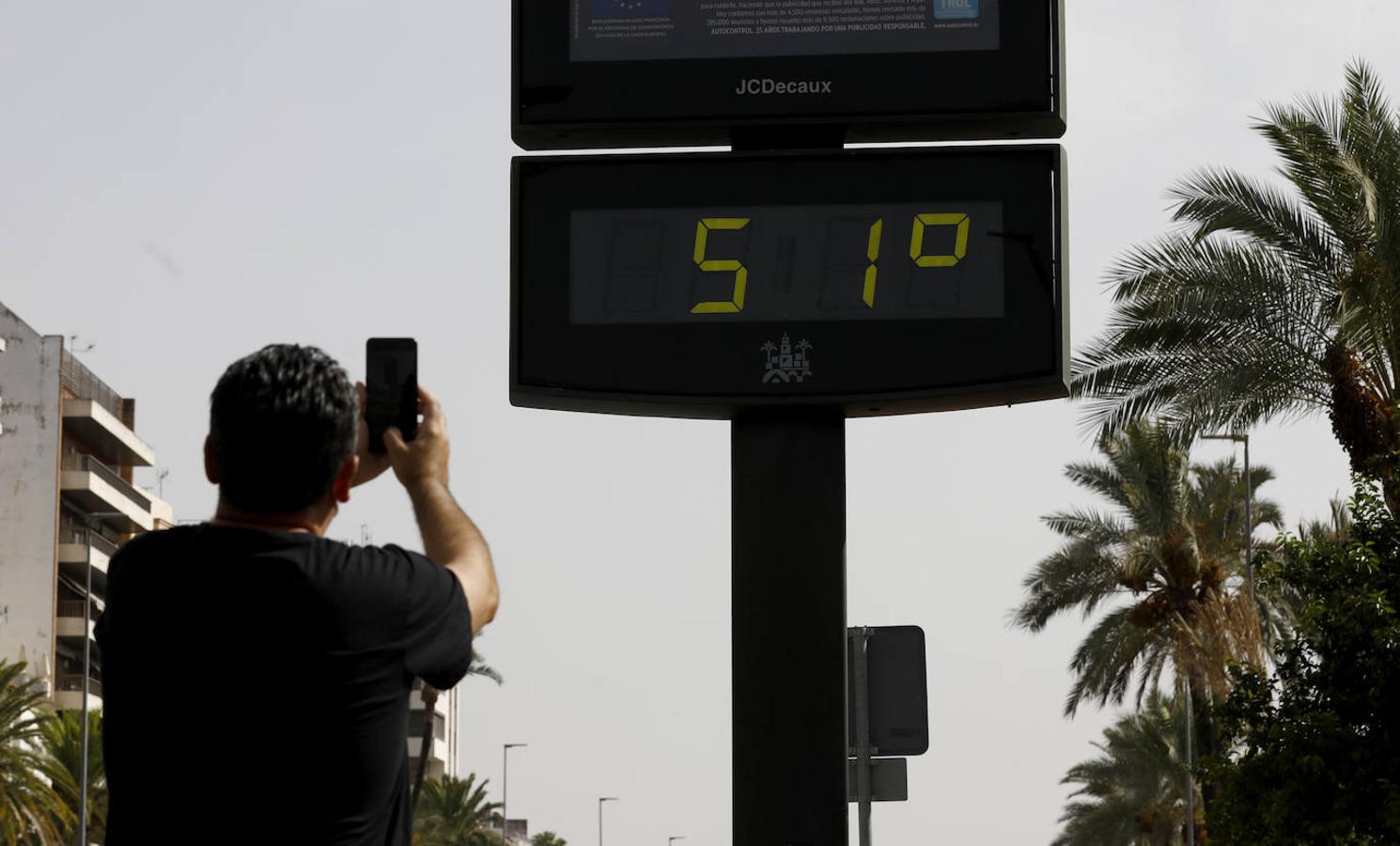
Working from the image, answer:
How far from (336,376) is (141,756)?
1.88 ft

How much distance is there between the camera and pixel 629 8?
837 centimetres

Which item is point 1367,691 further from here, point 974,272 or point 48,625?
point 48,625

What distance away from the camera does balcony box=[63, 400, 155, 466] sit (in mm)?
74312

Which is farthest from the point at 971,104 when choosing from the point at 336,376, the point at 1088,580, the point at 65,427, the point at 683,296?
the point at 65,427

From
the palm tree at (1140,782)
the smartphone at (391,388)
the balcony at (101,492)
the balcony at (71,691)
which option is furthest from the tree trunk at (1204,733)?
the balcony at (71,691)

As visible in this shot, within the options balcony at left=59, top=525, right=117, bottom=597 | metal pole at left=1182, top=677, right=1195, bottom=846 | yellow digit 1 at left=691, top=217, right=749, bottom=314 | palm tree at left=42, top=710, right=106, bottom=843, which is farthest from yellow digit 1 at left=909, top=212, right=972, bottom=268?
balcony at left=59, top=525, right=117, bottom=597

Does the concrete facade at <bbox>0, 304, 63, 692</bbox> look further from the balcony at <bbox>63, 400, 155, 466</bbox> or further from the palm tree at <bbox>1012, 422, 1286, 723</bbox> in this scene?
the palm tree at <bbox>1012, 422, 1286, 723</bbox>

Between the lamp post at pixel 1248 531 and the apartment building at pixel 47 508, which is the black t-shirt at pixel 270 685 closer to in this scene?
the lamp post at pixel 1248 531

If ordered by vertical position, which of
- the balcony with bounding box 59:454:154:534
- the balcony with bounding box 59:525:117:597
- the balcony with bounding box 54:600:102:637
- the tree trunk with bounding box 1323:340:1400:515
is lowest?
the tree trunk with bounding box 1323:340:1400:515

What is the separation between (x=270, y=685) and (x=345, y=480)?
322 millimetres

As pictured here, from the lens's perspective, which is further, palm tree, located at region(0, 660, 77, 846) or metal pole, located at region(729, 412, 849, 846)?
palm tree, located at region(0, 660, 77, 846)

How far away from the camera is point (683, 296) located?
820 centimetres

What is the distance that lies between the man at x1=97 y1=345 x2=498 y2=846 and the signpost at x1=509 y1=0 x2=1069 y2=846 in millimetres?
5002

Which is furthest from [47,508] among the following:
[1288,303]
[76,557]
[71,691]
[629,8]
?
[629,8]
